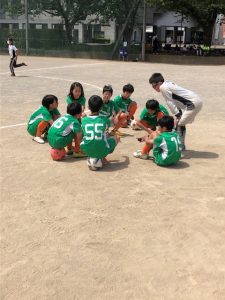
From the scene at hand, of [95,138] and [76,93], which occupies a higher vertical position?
[76,93]

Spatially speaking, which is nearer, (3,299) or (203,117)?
(3,299)

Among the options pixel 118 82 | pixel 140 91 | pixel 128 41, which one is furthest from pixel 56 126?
pixel 128 41

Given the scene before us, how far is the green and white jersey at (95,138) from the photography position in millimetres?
5762

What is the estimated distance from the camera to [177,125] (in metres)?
6.71

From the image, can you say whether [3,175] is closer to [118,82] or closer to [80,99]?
[80,99]

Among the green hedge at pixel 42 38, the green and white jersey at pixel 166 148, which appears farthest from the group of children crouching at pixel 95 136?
the green hedge at pixel 42 38

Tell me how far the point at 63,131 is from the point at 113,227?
238 cm

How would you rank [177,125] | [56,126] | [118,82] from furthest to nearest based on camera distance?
[118,82], [177,125], [56,126]

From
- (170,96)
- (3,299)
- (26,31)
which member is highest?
(26,31)

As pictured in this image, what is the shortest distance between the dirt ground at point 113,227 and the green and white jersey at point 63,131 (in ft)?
1.04

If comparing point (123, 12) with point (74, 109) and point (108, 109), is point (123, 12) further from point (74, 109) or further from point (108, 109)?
point (74, 109)

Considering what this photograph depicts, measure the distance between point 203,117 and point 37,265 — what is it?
7.23m

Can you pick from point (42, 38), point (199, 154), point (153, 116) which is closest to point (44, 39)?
point (42, 38)

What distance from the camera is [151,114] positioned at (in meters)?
7.27
